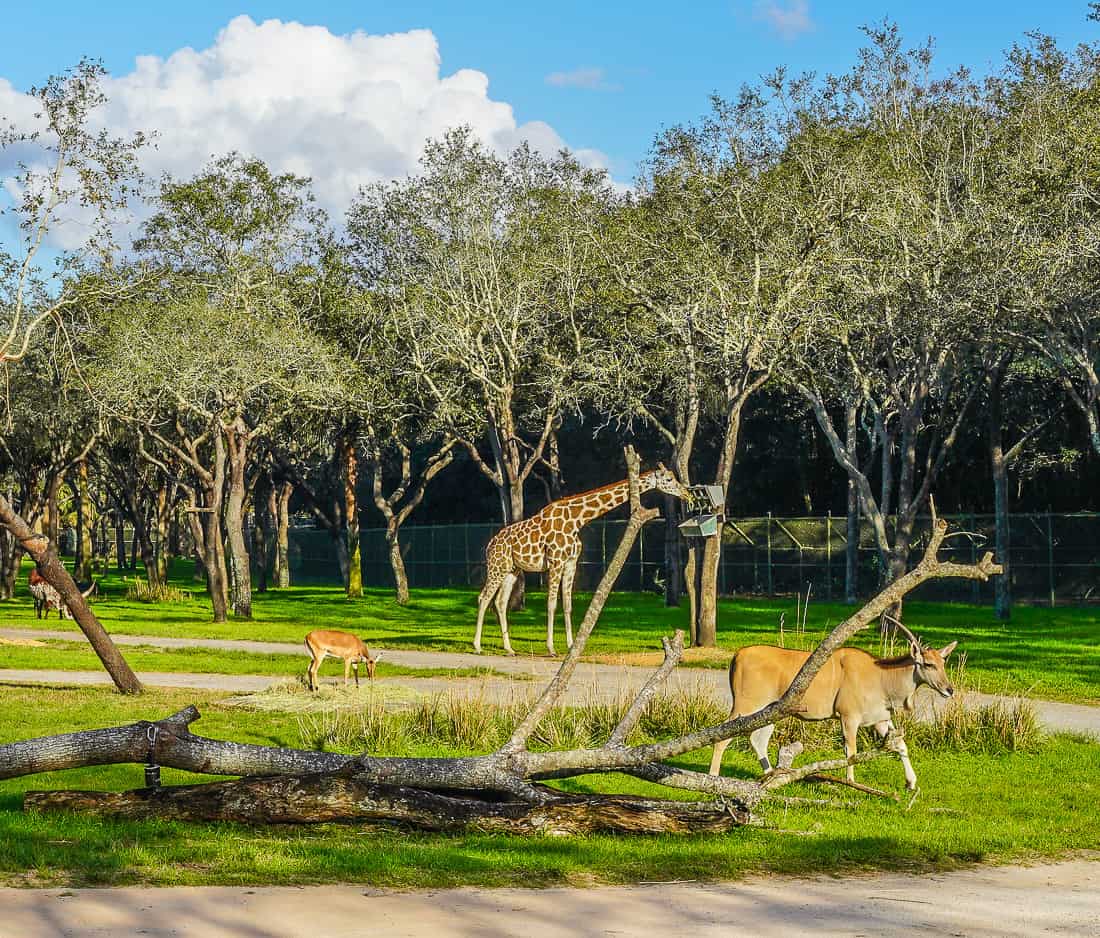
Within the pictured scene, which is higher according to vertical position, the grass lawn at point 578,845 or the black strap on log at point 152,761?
the black strap on log at point 152,761

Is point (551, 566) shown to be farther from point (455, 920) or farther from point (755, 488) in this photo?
point (755, 488)

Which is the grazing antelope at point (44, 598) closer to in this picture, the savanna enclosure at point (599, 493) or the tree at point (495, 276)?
the savanna enclosure at point (599, 493)

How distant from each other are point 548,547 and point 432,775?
18.1 metres

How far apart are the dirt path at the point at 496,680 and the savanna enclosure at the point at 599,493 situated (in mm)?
297

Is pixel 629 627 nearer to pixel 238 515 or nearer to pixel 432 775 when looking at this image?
pixel 238 515

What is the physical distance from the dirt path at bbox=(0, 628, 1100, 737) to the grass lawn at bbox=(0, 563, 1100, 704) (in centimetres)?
92

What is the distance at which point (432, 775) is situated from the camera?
10523 millimetres

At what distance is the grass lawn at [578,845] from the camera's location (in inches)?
355

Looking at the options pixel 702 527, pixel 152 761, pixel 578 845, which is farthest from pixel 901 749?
pixel 152 761

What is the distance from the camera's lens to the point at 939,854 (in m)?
10.2

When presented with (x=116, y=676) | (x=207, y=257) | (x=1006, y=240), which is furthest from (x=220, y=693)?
(x=207, y=257)

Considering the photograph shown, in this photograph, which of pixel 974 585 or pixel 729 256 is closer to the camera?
pixel 729 256

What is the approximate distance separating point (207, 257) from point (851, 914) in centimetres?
3543

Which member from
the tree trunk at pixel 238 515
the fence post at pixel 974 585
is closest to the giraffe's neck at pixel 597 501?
the tree trunk at pixel 238 515
